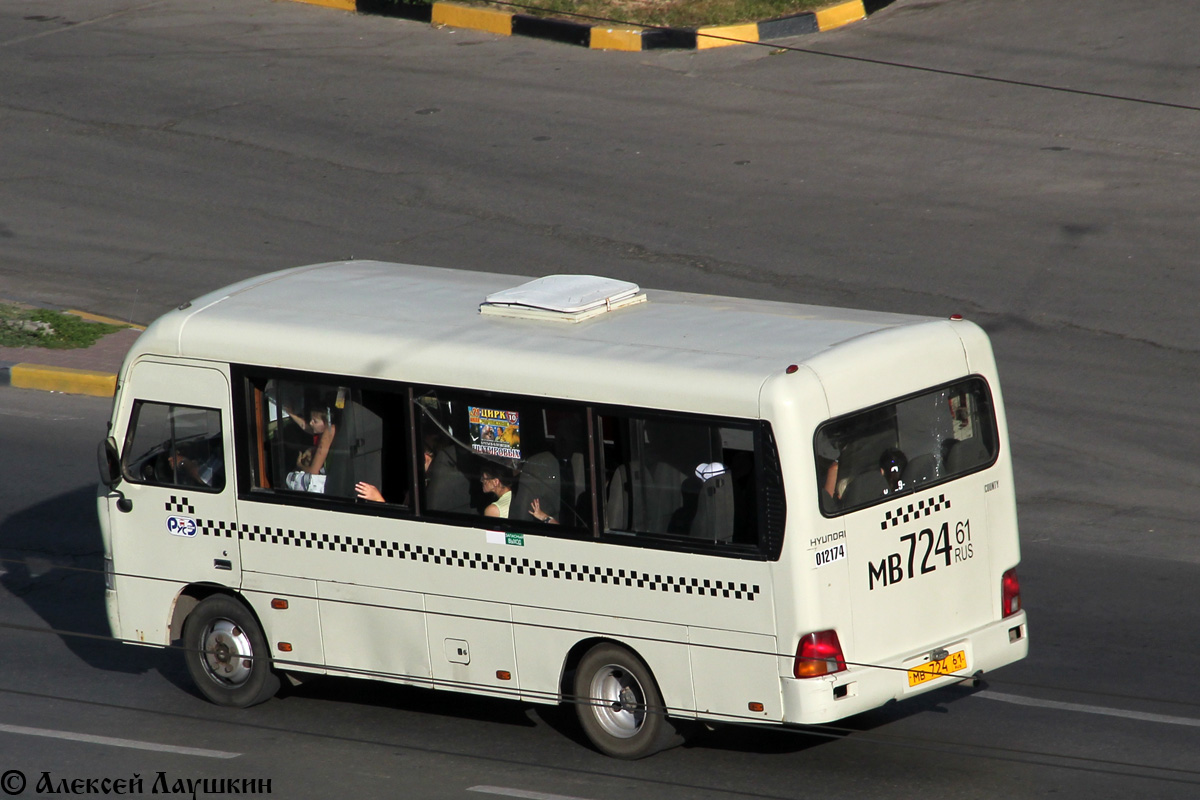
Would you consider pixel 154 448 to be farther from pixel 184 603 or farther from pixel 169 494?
pixel 184 603

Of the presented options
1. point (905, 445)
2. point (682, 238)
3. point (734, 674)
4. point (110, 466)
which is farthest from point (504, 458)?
point (682, 238)

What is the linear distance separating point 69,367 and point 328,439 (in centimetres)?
709

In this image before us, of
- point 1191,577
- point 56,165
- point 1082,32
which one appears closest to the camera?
point 1191,577

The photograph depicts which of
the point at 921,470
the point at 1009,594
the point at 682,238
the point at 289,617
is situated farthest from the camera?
the point at 682,238

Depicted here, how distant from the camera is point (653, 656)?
8.34 m

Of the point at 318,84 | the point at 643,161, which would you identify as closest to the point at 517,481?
the point at 643,161

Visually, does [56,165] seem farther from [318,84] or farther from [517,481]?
[517,481]

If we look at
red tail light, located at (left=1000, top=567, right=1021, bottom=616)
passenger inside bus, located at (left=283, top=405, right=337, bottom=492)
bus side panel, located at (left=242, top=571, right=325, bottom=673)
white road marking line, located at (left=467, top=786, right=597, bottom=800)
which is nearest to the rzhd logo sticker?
bus side panel, located at (left=242, top=571, right=325, bottom=673)

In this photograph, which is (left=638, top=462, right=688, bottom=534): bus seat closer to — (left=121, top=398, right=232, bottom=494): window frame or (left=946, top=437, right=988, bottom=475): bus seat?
(left=946, top=437, right=988, bottom=475): bus seat

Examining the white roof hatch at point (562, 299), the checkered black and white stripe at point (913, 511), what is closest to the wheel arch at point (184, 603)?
the white roof hatch at point (562, 299)

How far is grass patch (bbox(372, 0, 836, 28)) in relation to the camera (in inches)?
914

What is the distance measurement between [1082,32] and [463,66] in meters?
7.97
